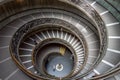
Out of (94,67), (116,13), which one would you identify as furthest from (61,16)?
(94,67)

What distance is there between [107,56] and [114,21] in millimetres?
3635

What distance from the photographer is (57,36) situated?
59.4 feet

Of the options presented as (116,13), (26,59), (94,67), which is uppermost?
(116,13)

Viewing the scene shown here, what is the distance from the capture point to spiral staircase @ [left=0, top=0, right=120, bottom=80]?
13039 millimetres

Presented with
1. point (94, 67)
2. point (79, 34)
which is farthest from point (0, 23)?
point (94, 67)

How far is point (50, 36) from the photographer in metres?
18.0


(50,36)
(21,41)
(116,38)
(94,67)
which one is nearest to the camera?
(94,67)

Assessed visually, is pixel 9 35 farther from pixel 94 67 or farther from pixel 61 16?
pixel 94 67

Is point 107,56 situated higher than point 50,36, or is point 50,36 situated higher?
point 50,36

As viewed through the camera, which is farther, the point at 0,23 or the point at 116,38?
the point at 0,23

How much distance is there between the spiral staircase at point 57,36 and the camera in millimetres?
13039

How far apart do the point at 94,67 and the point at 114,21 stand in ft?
15.9

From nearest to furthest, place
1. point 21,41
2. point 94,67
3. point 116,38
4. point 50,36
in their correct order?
point 94,67, point 116,38, point 21,41, point 50,36

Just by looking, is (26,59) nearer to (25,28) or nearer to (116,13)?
(25,28)
